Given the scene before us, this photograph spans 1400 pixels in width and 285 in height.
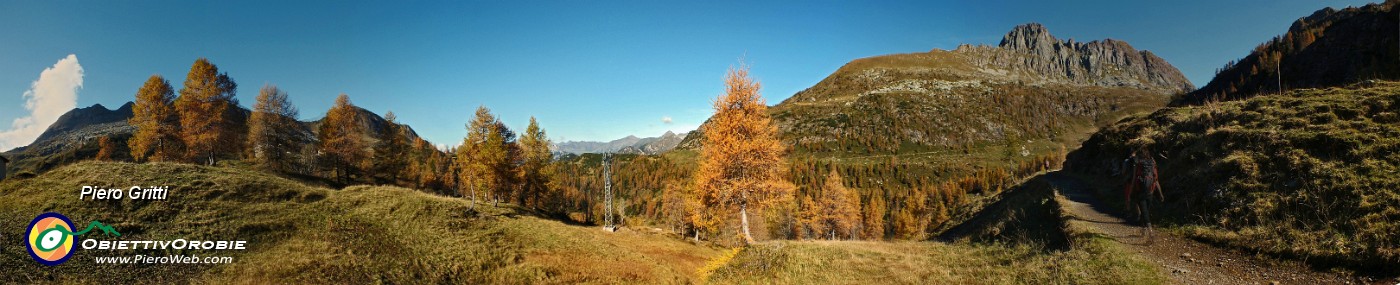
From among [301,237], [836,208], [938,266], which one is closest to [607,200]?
[301,237]

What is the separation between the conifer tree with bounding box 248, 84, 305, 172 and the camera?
149ft

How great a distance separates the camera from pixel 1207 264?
10117 mm

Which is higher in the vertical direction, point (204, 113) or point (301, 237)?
point (204, 113)

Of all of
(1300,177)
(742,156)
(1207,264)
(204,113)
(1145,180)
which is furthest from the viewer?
(204,113)

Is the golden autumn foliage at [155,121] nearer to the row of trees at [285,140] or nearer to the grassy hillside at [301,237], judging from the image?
the row of trees at [285,140]

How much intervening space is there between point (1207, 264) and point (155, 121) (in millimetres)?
57835

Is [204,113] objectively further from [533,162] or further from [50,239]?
[50,239]

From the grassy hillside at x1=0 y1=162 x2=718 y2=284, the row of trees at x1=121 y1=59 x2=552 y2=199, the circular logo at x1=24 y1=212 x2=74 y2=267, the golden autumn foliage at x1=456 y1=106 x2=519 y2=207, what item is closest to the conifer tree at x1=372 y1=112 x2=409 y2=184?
the row of trees at x1=121 y1=59 x2=552 y2=199

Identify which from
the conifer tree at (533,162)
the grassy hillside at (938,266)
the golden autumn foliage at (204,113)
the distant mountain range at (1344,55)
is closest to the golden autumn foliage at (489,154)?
the conifer tree at (533,162)

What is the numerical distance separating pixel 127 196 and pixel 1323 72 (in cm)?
12986

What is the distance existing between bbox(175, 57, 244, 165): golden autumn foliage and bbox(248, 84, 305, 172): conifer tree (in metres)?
6.33

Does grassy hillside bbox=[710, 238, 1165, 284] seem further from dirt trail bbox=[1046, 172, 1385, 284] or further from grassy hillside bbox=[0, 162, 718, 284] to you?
grassy hillside bbox=[0, 162, 718, 284]

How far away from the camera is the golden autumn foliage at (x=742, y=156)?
943 inches

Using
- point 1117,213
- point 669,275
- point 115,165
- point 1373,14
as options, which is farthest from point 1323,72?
point 115,165
